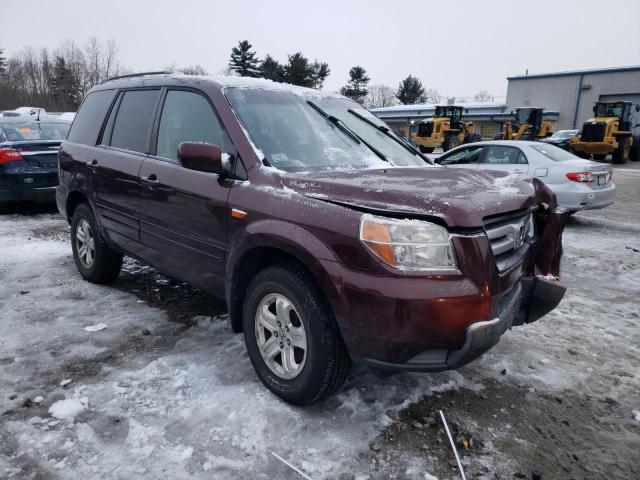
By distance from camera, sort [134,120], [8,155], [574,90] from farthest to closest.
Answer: [574,90] → [8,155] → [134,120]

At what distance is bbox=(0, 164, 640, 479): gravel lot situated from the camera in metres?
2.31

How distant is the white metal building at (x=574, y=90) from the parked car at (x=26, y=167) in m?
41.4

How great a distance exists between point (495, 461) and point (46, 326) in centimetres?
338

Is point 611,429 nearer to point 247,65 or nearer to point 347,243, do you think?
point 347,243

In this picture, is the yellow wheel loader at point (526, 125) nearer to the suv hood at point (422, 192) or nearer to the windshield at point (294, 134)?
the windshield at point (294, 134)

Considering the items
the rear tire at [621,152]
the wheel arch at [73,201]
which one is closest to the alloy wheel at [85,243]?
the wheel arch at [73,201]

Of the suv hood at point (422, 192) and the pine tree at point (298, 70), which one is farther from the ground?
the pine tree at point (298, 70)

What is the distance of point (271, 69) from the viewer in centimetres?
4850

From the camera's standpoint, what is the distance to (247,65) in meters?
53.5

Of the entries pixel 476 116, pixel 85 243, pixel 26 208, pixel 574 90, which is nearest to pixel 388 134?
pixel 85 243

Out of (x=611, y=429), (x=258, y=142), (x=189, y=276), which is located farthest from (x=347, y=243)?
(x=611, y=429)

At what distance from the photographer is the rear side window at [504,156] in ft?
27.0

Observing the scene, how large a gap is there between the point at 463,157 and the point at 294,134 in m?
6.70

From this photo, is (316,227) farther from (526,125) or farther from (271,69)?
(271,69)
